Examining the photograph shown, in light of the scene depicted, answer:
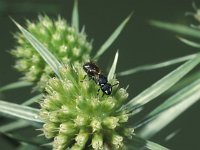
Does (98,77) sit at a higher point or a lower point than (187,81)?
lower

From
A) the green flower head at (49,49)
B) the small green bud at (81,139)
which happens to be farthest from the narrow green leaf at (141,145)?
the green flower head at (49,49)

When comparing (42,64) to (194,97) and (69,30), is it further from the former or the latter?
(194,97)

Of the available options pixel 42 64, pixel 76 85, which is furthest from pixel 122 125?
pixel 42 64

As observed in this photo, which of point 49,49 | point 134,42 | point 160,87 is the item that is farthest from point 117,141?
point 134,42

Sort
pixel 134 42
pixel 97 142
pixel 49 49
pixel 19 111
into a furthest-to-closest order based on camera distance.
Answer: pixel 134 42 → pixel 49 49 → pixel 19 111 → pixel 97 142

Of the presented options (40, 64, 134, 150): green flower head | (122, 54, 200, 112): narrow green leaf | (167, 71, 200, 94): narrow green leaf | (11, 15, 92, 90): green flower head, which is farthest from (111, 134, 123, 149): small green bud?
(167, 71, 200, 94): narrow green leaf

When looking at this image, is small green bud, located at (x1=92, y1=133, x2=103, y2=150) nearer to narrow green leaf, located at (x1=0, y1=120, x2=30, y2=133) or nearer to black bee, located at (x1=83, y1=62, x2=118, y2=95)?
black bee, located at (x1=83, y1=62, x2=118, y2=95)

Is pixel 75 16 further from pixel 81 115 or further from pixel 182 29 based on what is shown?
pixel 81 115

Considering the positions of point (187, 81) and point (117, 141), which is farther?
point (187, 81)
